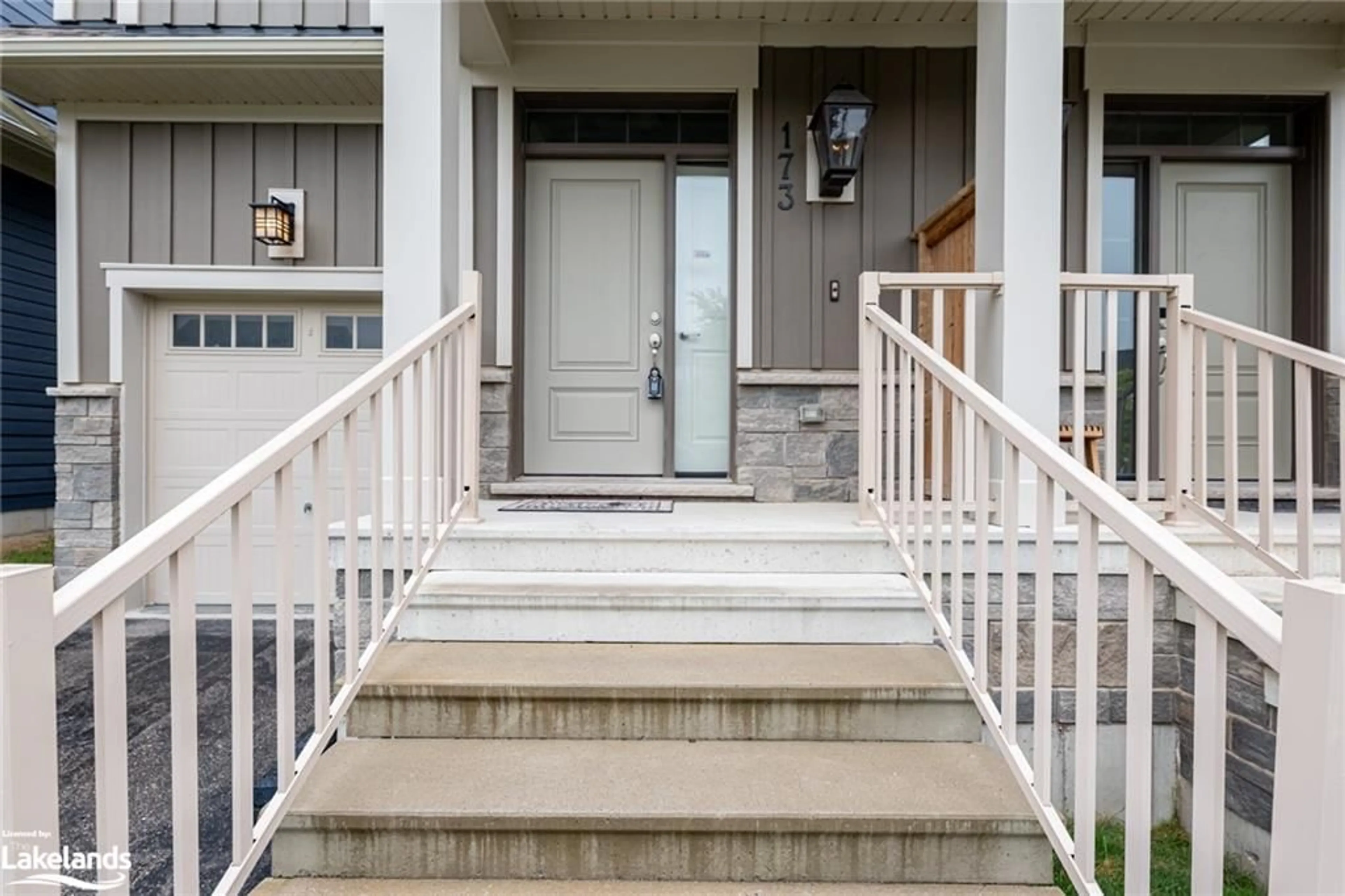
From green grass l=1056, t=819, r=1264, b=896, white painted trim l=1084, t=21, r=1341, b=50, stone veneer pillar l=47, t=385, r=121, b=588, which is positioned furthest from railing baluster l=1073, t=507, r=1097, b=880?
stone veneer pillar l=47, t=385, r=121, b=588

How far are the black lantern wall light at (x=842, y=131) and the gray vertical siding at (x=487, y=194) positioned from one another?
1633 millimetres

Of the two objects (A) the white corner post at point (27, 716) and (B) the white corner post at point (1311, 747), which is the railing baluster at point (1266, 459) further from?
(A) the white corner post at point (27, 716)

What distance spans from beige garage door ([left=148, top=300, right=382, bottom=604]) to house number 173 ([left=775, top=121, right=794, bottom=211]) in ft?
7.91

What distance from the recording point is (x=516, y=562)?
2488mm

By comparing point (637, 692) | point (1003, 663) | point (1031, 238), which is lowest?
point (637, 692)

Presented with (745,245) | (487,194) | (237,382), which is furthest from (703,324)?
(237,382)

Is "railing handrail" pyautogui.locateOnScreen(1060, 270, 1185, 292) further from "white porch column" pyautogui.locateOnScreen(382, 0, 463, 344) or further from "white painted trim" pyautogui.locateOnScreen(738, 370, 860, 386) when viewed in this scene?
"white porch column" pyautogui.locateOnScreen(382, 0, 463, 344)

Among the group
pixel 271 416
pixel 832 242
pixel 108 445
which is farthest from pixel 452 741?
pixel 108 445

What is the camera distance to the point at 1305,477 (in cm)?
232

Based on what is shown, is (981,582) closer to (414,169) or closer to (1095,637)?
(1095,637)

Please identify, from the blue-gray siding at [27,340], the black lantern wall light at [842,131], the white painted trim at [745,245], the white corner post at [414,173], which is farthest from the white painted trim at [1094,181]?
the blue-gray siding at [27,340]

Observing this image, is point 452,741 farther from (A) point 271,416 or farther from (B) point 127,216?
(B) point 127,216

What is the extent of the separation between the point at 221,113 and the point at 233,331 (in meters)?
1.20

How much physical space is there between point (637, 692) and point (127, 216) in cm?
429
